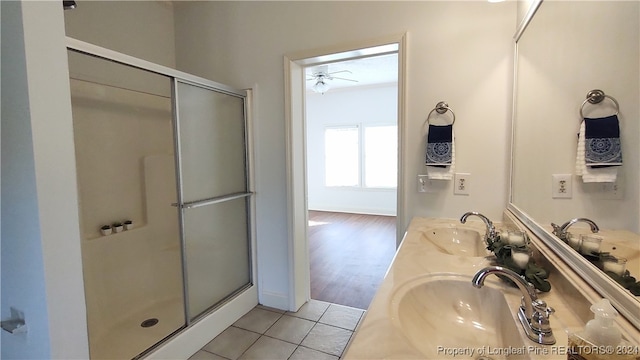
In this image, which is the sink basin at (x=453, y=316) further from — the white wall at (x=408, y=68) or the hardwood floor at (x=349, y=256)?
the hardwood floor at (x=349, y=256)

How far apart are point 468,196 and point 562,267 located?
3.09 ft

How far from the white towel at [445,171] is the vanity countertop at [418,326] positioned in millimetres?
542

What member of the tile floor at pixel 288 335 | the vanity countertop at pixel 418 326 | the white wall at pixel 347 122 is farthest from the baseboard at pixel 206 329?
the white wall at pixel 347 122

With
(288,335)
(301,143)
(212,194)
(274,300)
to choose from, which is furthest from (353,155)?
(288,335)

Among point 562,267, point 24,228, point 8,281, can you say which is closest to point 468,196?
point 562,267

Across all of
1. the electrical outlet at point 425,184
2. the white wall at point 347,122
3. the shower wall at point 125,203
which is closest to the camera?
the electrical outlet at point 425,184

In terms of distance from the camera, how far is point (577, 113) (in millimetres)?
961

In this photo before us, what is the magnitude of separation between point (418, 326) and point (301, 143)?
1759 millimetres

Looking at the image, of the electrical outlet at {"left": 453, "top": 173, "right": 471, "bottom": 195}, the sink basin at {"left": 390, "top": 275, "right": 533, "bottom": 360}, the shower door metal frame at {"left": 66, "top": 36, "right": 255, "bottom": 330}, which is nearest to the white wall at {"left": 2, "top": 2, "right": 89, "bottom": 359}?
the shower door metal frame at {"left": 66, "top": 36, "right": 255, "bottom": 330}

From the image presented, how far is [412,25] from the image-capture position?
1.85 meters

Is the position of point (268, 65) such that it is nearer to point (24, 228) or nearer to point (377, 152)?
point (24, 228)

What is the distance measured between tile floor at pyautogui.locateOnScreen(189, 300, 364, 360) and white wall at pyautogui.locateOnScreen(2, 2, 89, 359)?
1.06 metres

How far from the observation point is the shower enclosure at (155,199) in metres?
2.00

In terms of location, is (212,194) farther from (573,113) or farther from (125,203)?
(573,113)
